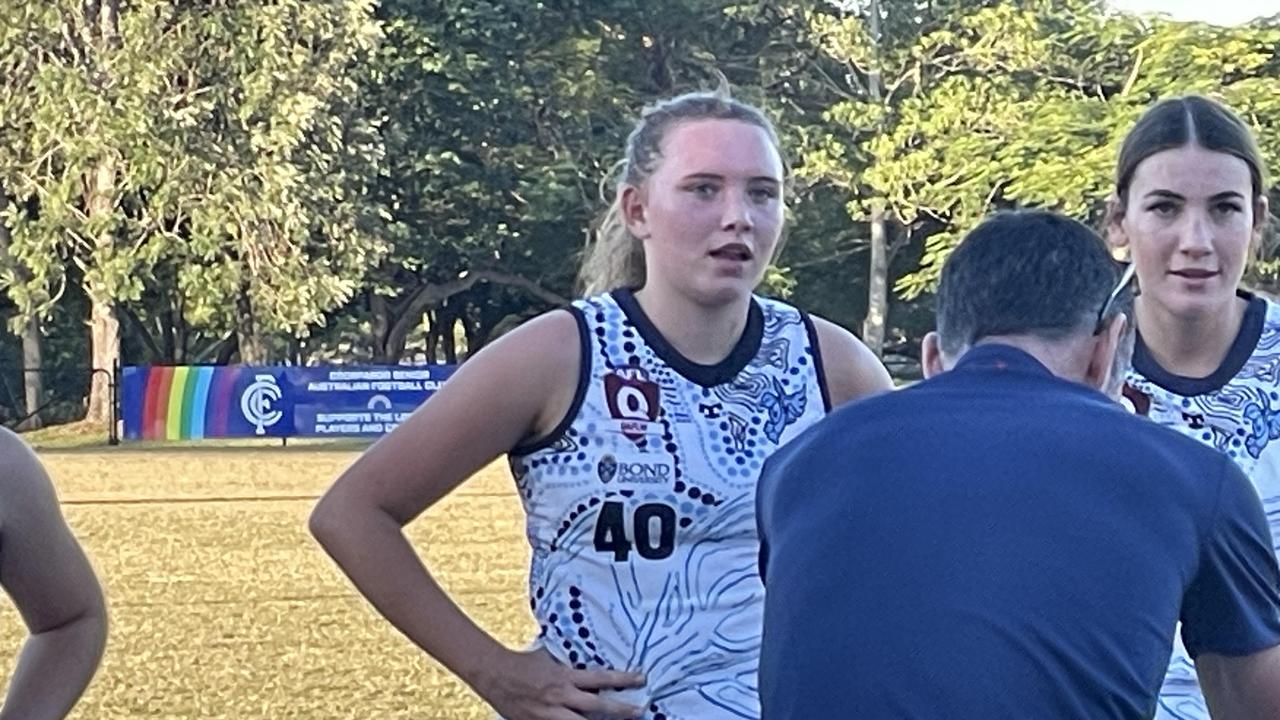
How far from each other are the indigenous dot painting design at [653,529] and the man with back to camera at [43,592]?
0.78 meters

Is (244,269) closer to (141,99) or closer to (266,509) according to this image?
(141,99)

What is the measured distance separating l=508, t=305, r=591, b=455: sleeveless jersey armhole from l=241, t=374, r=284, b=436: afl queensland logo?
99.9 feet

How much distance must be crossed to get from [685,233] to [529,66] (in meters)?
44.2

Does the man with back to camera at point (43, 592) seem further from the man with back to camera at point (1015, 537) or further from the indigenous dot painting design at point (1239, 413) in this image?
the indigenous dot painting design at point (1239, 413)

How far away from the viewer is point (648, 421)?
139 inches

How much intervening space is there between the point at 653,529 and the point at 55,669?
1056 mm

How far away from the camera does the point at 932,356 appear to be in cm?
289

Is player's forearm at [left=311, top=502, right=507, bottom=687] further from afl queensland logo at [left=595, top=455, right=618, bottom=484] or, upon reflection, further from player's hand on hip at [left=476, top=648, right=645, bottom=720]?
afl queensland logo at [left=595, top=455, right=618, bottom=484]

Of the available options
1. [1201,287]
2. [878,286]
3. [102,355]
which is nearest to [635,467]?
[1201,287]

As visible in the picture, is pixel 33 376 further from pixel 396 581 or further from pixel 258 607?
pixel 396 581

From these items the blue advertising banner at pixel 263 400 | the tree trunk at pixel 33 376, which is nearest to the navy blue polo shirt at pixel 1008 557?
the blue advertising banner at pixel 263 400

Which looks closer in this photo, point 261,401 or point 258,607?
point 258,607

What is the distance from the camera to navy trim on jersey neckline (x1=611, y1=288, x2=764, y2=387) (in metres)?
3.59

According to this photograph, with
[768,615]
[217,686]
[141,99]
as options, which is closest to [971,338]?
[768,615]
